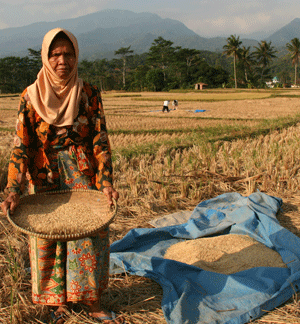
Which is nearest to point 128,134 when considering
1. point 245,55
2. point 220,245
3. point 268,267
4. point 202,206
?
point 202,206

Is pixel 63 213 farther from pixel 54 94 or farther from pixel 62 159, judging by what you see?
pixel 54 94

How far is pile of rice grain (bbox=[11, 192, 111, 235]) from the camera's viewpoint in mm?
1588

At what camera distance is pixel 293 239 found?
2506mm

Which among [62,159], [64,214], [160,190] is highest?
[62,159]

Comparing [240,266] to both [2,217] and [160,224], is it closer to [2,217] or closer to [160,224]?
[160,224]

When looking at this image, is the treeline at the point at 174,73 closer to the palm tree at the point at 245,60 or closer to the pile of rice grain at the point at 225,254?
the palm tree at the point at 245,60

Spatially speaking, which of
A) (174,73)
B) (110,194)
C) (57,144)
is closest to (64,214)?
(110,194)

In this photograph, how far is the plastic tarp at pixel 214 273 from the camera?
6.26ft

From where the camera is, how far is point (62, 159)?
1842 millimetres

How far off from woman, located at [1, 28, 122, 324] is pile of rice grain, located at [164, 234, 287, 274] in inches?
32.1

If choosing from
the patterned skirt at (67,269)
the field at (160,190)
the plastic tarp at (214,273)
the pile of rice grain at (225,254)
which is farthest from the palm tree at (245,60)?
the patterned skirt at (67,269)

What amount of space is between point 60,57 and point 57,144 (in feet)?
1.47

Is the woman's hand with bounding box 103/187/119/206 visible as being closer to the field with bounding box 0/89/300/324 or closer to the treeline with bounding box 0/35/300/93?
the field with bounding box 0/89/300/324

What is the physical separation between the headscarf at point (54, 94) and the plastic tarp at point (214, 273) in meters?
1.12
